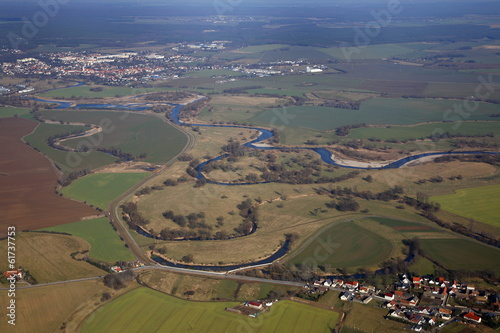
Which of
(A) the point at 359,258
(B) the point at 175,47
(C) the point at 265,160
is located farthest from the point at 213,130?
(B) the point at 175,47

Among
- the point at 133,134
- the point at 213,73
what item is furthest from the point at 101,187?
the point at 213,73

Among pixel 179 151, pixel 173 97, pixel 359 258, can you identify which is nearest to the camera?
pixel 359 258

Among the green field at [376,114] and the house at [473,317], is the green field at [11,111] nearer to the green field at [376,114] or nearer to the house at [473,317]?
the green field at [376,114]

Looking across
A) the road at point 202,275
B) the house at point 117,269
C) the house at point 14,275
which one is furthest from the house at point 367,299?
the house at point 14,275

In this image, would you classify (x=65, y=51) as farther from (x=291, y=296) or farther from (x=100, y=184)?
(x=291, y=296)

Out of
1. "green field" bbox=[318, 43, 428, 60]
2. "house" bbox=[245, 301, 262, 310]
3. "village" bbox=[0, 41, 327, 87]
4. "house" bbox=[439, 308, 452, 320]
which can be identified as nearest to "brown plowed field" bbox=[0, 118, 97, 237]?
"house" bbox=[245, 301, 262, 310]
